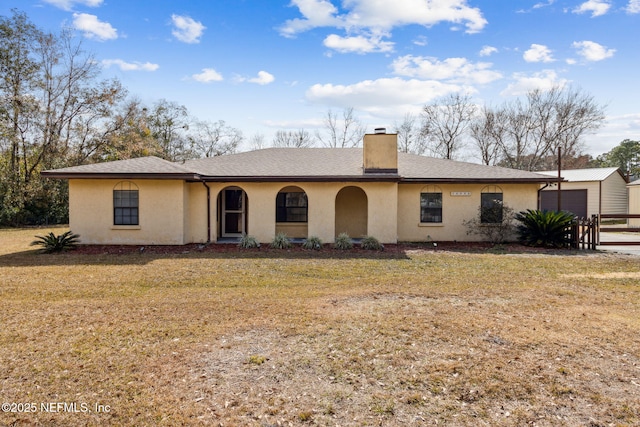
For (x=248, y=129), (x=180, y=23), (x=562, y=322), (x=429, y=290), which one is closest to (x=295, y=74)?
(x=180, y=23)

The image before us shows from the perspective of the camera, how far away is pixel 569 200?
25.4 meters

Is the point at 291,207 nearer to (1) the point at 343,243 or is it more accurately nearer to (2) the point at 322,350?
(1) the point at 343,243

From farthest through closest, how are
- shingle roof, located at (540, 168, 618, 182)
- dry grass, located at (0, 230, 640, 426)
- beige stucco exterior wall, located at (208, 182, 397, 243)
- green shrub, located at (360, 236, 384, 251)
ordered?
shingle roof, located at (540, 168, 618, 182), beige stucco exterior wall, located at (208, 182, 397, 243), green shrub, located at (360, 236, 384, 251), dry grass, located at (0, 230, 640, 426)

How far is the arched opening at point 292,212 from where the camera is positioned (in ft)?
51.3

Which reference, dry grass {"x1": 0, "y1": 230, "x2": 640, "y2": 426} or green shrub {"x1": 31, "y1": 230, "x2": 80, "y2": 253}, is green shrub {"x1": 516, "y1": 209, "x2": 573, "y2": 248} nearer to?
dry grass {"x1": 0, "y1": 230, "x2": 640, "y2": 426}

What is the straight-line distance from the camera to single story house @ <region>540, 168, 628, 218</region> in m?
24.7

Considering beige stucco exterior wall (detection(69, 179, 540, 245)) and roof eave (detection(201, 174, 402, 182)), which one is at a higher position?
roof eave (detection(201, 174, 402, 182))

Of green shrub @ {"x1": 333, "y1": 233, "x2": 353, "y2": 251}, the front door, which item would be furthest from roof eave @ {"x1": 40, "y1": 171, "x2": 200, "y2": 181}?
green shrub @ {"x1": 333, "y1": 233, "x2": 353, "y2": 251}

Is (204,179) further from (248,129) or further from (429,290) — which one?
(248,129)

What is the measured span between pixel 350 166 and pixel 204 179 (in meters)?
5.76

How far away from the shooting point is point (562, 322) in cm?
553

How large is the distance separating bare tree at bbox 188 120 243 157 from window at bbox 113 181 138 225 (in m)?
31.2

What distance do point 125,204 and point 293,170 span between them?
6218 millimetres

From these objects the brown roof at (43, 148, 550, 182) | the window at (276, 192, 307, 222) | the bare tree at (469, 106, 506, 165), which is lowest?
the window at (276, 192, 307, 222)
